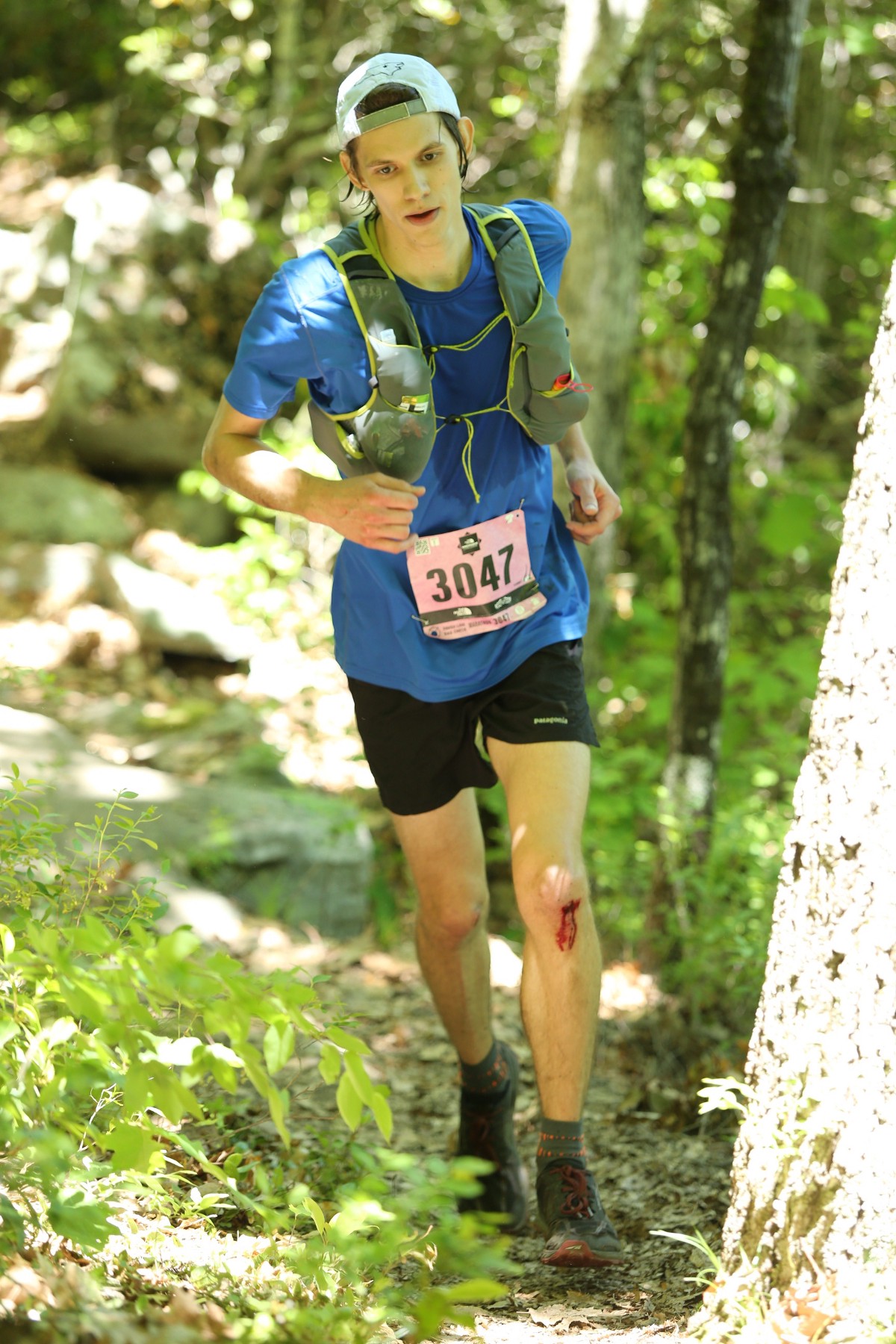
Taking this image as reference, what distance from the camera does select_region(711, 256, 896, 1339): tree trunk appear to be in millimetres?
1953

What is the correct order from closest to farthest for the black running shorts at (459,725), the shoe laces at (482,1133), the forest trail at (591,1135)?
1. the forest trail at (591,1135)
2. the black running shorts at (459,725)
3. the shoe laces at (482,1133)

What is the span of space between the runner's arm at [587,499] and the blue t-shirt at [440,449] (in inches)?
2.6

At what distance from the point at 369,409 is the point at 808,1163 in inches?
68.9

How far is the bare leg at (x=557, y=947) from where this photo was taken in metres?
2.70

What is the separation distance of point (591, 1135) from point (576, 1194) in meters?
1.07

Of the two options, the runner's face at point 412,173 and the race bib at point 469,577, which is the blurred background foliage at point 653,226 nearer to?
the race bib at point 469,577

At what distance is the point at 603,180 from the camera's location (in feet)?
16.8

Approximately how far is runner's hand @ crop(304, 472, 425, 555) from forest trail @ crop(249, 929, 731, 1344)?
4.02 feet

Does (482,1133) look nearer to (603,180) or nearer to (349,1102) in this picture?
(349,1102)

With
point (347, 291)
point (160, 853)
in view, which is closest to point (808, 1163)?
point (347, 291)

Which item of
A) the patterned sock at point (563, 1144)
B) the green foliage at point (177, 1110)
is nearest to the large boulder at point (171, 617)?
the patterned sock at point (563, 1144)

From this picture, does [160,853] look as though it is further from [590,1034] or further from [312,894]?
[590,1034]

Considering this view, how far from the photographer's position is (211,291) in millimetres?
8836

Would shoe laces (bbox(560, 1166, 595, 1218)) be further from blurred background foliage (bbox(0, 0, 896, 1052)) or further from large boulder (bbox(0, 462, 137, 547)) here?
large boulder (bbox(0, 462, 137, 547))
